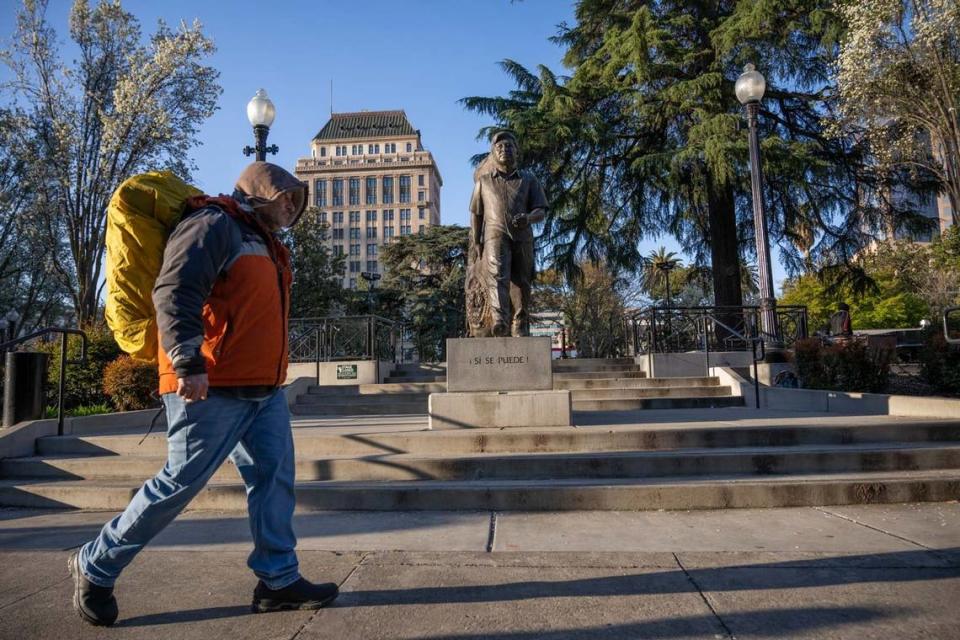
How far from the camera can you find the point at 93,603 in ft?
7.97

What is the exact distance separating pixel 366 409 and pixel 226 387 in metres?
7.73

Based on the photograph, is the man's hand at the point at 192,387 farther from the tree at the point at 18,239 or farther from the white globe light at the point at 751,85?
the tree at the point at 18,239

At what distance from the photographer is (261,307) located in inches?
103

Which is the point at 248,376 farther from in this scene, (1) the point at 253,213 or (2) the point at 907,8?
(2) the point at 907,8

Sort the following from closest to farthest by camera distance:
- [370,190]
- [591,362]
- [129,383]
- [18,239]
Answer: [129,383] < [591,362] < [18,239] < [370,190]

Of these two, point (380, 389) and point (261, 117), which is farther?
point (380, 389)

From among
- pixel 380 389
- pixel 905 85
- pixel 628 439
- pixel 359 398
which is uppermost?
pixel 905 85

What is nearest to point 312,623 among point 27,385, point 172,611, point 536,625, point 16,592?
point 172,611

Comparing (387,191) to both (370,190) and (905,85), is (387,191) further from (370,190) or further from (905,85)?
(905,85)

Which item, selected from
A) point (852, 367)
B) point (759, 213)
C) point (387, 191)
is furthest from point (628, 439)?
point (387, 191)

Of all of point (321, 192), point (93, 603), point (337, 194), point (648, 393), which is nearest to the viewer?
point (93, 603)

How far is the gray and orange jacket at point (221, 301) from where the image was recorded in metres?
2.34

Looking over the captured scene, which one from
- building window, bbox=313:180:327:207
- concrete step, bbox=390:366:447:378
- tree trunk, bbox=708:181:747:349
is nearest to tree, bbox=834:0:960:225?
tree trunk, bbox=708:181:747:349

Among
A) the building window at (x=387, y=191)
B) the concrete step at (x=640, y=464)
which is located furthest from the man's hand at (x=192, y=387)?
the building window at (x=387, y=191)
